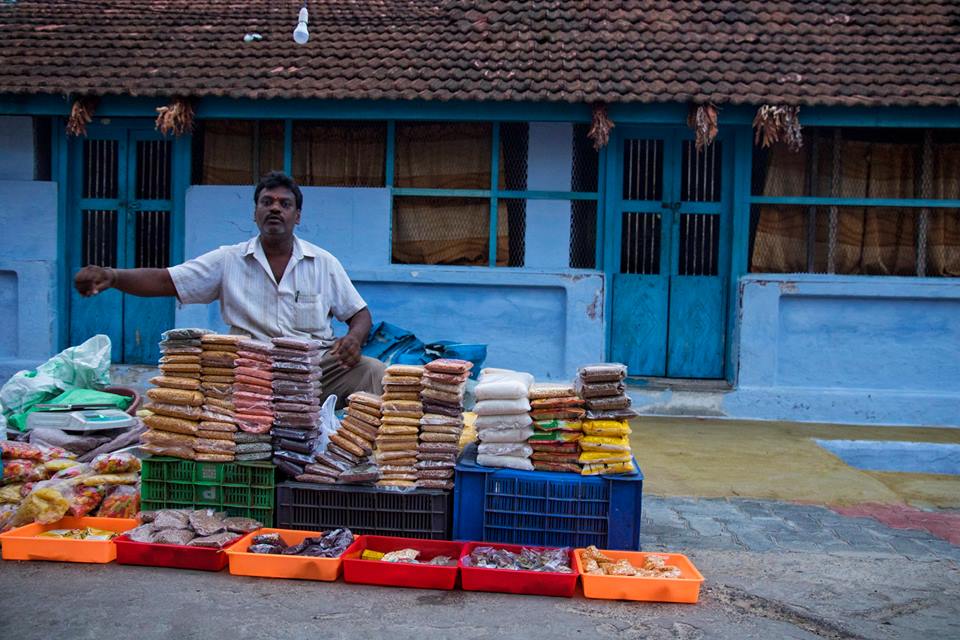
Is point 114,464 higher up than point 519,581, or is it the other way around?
point 114,464

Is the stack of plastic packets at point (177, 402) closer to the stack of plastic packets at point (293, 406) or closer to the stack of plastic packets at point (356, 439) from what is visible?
the stack of plastic packets at point (293, 406)

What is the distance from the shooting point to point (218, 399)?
4551 millimetres

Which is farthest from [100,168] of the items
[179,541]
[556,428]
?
[556,428]

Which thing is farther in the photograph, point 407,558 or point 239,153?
point 239,153

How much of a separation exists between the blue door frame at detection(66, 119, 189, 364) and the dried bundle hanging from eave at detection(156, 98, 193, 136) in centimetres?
94

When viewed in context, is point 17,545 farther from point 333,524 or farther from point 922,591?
point 922,591

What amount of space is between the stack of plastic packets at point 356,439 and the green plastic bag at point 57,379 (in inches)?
105

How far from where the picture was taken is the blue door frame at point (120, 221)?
9.45m

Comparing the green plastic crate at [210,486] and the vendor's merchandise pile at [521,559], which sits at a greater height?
the green plastic crate at [210,486]

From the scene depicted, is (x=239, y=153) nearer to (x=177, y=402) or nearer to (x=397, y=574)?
(x=177, y=402)

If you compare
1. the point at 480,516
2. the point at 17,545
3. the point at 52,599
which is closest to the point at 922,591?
the point at 480,516

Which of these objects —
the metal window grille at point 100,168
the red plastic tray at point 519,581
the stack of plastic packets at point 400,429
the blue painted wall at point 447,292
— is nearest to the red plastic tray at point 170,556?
the stack of plastic packets at point 400,429

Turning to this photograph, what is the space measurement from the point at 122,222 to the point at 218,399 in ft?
18.6

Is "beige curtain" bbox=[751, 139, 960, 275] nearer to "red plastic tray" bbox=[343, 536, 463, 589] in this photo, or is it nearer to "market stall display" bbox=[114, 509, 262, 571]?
"red plastic tray" bbox=[343, 536, 463, 589]
